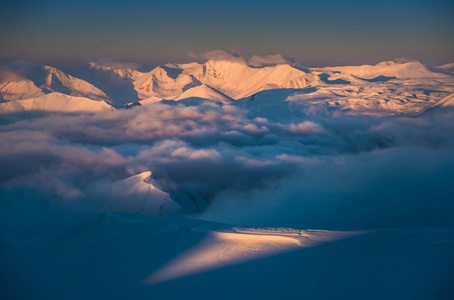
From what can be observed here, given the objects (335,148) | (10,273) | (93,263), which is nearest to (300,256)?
(93,263)

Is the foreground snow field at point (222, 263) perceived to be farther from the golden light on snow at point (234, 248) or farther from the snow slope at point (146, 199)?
the snow slope at point (146, 199)

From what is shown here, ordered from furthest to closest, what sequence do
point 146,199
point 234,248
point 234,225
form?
point 146,199
point 234,225
point 234,248

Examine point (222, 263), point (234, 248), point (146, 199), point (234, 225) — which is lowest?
point (146, 199)

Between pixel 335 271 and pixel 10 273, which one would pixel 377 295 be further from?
pixel 10 273

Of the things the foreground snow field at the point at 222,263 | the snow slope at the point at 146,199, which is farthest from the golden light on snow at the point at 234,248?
the snow slope at the point at 146,199

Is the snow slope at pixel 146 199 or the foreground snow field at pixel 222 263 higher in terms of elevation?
the foreground snow field at pixel 222 263

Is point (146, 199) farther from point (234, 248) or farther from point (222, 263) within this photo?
point (222, 263)

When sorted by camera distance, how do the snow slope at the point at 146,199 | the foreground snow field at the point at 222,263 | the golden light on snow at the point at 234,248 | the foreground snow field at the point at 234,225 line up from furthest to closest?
the snow slope at the point at 146,199
the golden light on snow at the point at 234,248
the foreground snow field at the point at 234,225
the foreground snow field at the point at 222,263

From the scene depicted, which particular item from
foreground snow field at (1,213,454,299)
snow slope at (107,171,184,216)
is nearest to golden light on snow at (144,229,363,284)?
foreground snow field at (1,213,454,299)

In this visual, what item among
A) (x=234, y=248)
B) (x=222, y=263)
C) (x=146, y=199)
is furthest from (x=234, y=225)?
(x=146, y=199)

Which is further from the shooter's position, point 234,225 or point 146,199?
point 146,199

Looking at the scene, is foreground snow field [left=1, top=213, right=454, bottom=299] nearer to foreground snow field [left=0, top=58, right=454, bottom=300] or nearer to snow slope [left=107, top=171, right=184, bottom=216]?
foreground snow field [left=0, top=58, right=454, bottom=300]
